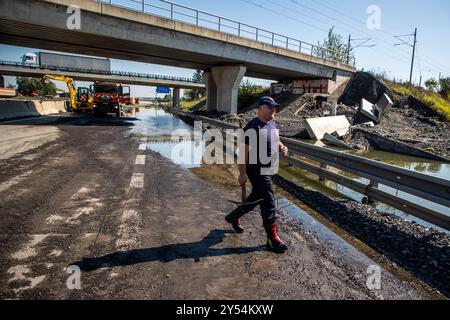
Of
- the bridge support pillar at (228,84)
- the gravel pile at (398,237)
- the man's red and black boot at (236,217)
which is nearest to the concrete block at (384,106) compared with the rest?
the bridge support pillar at (228,84)

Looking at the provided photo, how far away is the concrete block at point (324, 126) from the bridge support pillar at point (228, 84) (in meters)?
14.6

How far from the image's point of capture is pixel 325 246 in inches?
172

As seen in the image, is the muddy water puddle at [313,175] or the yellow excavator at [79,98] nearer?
the muddy water puddle at [313,175]

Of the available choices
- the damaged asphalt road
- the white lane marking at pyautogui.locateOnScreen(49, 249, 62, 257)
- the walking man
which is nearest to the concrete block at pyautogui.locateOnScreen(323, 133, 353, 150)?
the damaged asphalt road

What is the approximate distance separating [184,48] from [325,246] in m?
21.4

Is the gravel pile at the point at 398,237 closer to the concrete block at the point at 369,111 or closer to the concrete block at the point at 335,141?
the concrete block at the point at 335,141

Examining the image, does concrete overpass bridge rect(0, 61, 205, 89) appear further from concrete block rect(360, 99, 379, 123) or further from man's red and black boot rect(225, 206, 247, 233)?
man's red and black boot rect(225, 206, 247, 233)

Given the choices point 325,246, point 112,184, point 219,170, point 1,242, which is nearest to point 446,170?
point 219,170

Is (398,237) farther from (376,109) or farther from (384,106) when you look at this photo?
(384,106)

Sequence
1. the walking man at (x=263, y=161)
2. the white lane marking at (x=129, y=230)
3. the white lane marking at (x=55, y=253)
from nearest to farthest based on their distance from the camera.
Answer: the white lane marking at (x=55, y=253) → the white lane marking at (x=129, y=230) → the walking man at (x=263, y=161)

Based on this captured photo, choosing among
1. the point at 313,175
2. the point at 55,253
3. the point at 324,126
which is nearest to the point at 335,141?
the point at 324,126

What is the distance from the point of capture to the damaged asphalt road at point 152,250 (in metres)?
3.16

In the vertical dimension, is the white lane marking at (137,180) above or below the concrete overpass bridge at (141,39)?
below

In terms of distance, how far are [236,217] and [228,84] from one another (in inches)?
1057
